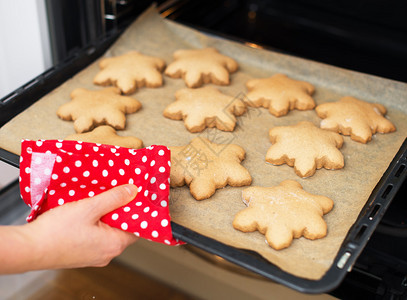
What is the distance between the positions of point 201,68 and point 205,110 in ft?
0.70

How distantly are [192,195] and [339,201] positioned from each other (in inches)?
13.5

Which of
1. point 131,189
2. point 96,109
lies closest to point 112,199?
point 131,189

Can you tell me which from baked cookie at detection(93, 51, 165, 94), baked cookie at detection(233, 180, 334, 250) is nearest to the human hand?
baked cookie at detection(233, 180, 334, 250)

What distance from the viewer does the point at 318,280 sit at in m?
0.88

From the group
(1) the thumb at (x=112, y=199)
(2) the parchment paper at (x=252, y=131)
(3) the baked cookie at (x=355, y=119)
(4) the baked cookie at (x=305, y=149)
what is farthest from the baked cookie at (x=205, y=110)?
(1) the thumb at (x=112, y=199)

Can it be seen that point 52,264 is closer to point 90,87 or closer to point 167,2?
point 90,87

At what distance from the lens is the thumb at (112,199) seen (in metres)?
0.93

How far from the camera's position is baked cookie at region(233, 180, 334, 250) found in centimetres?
98

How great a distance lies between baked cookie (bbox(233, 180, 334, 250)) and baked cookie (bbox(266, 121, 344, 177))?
104mm

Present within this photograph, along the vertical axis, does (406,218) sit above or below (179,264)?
above

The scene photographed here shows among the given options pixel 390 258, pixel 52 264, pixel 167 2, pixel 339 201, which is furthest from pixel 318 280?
pixel 167 2

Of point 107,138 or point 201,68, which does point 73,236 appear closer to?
point 107,138

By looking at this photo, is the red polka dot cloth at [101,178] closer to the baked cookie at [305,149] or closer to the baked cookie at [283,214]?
the baked cookie at [283,214]

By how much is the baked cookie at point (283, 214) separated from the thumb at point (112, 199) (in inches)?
9.2
